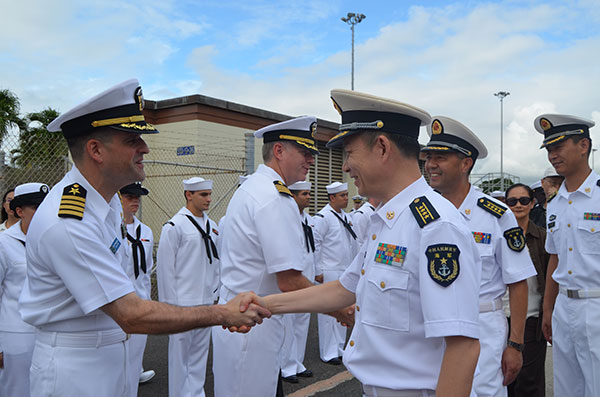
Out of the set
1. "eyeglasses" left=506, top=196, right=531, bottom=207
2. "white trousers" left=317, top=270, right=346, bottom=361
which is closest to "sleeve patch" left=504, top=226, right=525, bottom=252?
"eyeglasses" left=506, top=196, right=531, bottom=207

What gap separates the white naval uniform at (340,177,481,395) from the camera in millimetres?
1723

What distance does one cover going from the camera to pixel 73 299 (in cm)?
227

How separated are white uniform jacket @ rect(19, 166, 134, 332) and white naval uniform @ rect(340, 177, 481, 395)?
120 centimetres

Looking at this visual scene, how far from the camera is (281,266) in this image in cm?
297

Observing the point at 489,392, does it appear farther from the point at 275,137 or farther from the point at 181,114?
the point at 181,114

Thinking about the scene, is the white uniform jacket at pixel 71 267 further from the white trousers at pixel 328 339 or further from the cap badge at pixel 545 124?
the white trousers at pixel 328 339

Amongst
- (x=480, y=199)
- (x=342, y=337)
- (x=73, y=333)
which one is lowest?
(x=342, y=337)

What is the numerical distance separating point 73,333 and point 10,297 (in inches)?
80.8

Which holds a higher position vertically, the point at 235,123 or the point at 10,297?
the point at 235,123

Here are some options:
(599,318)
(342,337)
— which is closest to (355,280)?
(599,318)

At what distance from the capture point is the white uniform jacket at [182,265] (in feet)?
19.0

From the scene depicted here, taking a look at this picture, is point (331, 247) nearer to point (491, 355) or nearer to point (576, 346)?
point (576, 346)

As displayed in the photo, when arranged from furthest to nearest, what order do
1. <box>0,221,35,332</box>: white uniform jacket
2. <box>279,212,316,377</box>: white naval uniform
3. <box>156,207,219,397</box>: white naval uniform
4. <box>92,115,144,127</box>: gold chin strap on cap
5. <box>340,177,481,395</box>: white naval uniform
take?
1. <box>156,207,219,397</box>: white naval uniform
2. <box>279,212,316,377</box>: white naval uniform
3. <box>0,221,35,332</box>: white uniform jacket
4. <box>92,115,144,127</box>: gold chin strap on cap
5. <box>340,177,481,395</box>: white naval uniform

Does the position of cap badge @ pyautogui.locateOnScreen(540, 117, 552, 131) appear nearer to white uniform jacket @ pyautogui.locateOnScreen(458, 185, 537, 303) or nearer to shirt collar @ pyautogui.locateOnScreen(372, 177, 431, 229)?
white uniform jacket @ pyautogui.locateOnScreen(458, 185, 537, 303)
